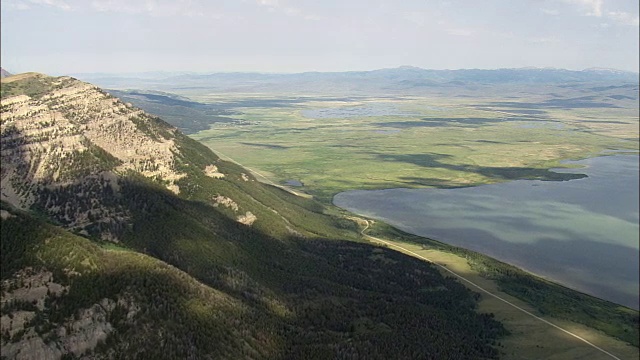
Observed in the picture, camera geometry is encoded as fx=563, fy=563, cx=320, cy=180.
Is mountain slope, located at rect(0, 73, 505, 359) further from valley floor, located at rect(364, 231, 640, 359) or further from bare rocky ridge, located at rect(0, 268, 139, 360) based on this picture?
valley floor, located at rect(364, 231, 640, 359)

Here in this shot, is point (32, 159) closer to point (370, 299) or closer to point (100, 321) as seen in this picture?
point (100, 321)

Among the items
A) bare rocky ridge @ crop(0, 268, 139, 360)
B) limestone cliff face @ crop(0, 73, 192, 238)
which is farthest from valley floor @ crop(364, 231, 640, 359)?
limestone cliff face @ crop(0, 73, 192, 238)

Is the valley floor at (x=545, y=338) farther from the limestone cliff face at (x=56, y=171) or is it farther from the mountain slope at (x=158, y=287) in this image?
the limestone cliff face at (x=56, y=171)

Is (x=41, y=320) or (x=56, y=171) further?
(x=56, y=171)

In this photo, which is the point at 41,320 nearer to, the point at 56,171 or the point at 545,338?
the point at 56,171

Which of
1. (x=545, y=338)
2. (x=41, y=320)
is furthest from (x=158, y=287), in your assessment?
(x=545, y=338)

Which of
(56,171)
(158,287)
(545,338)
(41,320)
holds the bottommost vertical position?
(545,338)

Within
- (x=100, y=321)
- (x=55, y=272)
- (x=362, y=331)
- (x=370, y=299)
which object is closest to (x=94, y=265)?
(x=55, y=272)

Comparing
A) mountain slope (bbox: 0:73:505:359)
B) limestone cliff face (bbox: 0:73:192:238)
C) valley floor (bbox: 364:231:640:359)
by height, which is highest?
limestone cliff face (bbox: 0:73:192:238)
